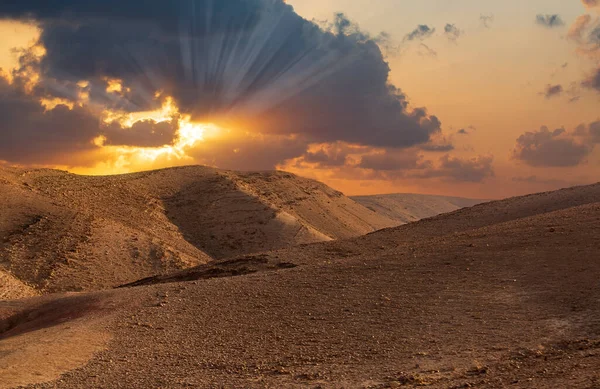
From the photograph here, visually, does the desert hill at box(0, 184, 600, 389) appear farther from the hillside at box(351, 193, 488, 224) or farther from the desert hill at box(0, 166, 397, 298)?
the hillside at box(351, 193, 488, 224)

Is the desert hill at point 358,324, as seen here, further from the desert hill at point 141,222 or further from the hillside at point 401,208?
the hillside at point 401,208

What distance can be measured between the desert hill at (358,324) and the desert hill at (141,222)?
43.2 feet

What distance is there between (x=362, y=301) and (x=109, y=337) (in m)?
7.27

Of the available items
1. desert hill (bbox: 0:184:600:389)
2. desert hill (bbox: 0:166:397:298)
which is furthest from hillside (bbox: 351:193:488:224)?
desert hill (bbox: 0:184:600:389)

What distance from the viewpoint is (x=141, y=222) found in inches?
1954

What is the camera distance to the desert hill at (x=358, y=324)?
13.8 meters

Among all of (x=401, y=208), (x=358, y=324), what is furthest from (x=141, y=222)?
(x=401, y=208)

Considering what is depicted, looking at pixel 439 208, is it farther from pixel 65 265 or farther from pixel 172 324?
pixel 172 324

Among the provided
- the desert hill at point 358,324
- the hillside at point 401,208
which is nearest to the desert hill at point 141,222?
the desert hill at point 358,324

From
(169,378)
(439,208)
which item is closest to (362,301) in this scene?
(169,378)

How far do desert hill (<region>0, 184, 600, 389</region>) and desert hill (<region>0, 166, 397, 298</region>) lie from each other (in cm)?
1317

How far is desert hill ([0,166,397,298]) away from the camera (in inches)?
1444

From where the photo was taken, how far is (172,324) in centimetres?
1839

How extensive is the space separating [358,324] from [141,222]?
3564 centimetres
